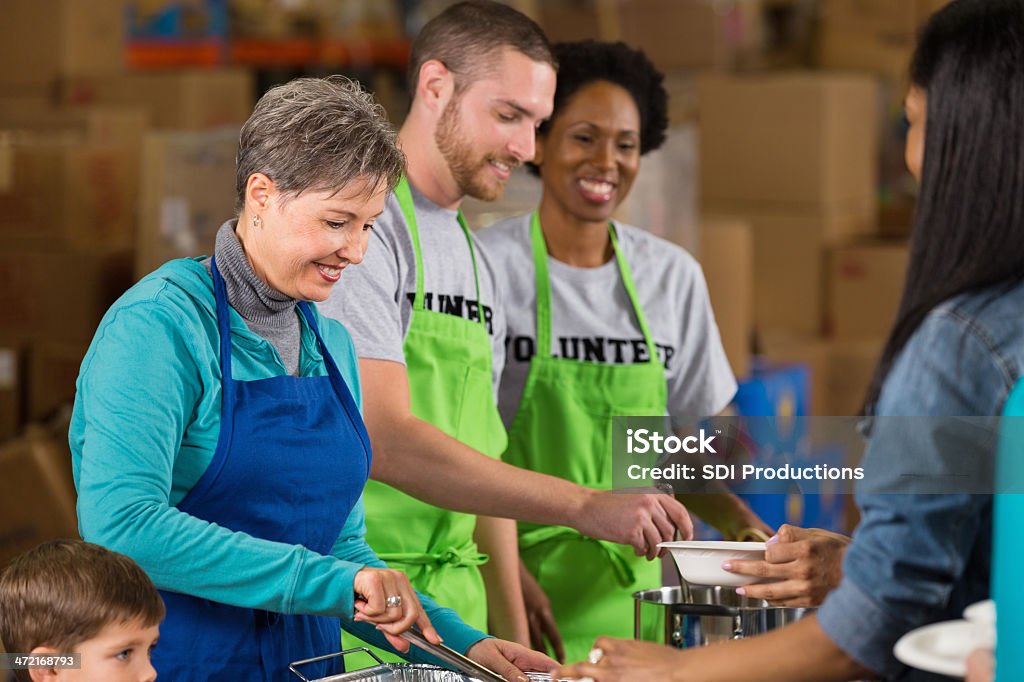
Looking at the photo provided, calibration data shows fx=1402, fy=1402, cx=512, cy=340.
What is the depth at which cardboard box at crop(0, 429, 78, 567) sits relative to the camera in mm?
3617

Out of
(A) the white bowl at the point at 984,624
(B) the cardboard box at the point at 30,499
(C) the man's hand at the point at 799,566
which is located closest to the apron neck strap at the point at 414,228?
(C) the man's hand at the point at 799,566

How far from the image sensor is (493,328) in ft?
7.04

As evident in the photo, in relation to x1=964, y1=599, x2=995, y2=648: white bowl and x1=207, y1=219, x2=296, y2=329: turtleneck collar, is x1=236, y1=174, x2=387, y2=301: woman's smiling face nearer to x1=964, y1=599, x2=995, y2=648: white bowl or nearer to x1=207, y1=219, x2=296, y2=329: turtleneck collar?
x1=207, y1=219, x2=296, y2=329: turtleneck collar

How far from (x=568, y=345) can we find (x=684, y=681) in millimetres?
1046

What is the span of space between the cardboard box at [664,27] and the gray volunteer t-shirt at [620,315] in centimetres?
305

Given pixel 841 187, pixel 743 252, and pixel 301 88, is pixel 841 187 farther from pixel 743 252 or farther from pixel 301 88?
pixel 301 88

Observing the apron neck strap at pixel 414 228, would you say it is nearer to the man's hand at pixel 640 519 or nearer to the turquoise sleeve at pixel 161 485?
the man's hand at pixel 640 519

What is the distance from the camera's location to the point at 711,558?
1634mm

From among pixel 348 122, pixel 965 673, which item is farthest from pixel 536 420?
pixel 965 673

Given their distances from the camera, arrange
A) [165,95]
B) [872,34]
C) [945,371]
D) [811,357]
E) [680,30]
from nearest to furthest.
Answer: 1. [945,371]
2. [811,357]
3. [165,95]
4. [680,30]
5. [872,34]

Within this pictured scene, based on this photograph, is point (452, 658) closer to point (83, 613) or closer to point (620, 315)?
point (83, 613)

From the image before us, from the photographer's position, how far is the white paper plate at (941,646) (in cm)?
119

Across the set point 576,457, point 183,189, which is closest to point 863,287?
point 183,189

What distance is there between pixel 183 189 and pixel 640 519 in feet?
6.87
